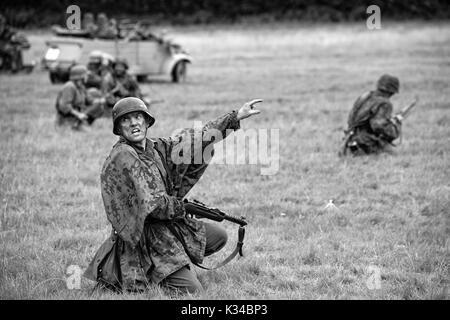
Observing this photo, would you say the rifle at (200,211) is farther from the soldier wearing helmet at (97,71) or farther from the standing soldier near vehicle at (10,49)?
the standing soldier near vehicle at (10,49)

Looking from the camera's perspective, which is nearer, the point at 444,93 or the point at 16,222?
the point at 16,222

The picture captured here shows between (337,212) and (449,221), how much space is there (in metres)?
1.17

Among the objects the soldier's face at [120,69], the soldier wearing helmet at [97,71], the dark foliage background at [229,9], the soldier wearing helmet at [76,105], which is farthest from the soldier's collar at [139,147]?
the dark foliage background at [229,9]

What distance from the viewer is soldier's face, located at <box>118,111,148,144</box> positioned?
5.09 metres

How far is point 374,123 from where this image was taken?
33.7 ft

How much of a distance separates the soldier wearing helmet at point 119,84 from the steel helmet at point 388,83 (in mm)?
6060

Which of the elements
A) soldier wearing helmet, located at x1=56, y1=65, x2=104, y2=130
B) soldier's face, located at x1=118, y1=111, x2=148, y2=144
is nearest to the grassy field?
soldier wearing helmet, located at x1=56, y1=65, x2=104, y2=130

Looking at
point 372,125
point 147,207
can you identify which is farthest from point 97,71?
point 147,207

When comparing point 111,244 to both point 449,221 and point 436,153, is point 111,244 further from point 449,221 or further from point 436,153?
point 436,153

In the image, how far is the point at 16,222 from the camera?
23.5 ft

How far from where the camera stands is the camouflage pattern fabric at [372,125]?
33.7 ft

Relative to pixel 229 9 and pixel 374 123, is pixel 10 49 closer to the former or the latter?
pixel 374 123
